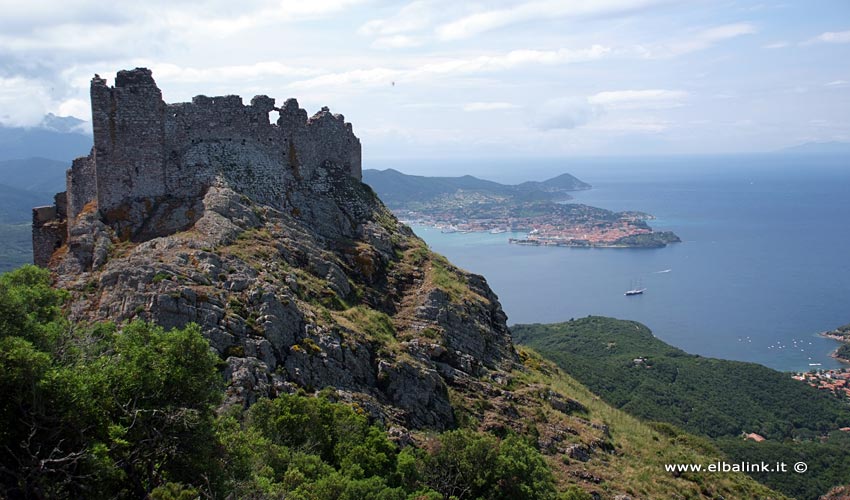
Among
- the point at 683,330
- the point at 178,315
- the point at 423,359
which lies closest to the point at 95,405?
the point at 178,315

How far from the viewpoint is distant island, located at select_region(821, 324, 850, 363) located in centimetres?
9312

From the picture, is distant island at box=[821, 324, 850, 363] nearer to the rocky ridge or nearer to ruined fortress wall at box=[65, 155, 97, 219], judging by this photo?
the rocky ridge

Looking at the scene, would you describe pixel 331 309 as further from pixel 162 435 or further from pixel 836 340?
pixel 836 340

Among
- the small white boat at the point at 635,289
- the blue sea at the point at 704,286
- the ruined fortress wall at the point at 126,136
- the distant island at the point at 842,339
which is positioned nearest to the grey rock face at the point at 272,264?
the ruined fortress wall at the point at 126,136

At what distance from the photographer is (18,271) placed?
1533 centimetres

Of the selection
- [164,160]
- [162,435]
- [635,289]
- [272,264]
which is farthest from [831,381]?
[162,435]

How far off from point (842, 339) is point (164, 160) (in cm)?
10823

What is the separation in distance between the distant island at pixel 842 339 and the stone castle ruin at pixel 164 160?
94.3 metres

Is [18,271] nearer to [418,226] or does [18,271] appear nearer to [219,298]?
[219,298]

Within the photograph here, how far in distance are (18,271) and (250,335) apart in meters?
5.44

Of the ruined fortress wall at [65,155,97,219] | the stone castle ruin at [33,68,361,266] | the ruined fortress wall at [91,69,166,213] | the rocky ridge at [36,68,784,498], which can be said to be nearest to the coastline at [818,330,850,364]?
the rocky ridge at [36,68,784,498]

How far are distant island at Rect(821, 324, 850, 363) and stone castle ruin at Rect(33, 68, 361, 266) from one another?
94252mm

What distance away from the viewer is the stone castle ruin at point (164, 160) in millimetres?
20703

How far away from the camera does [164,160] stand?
A: 21734mm
